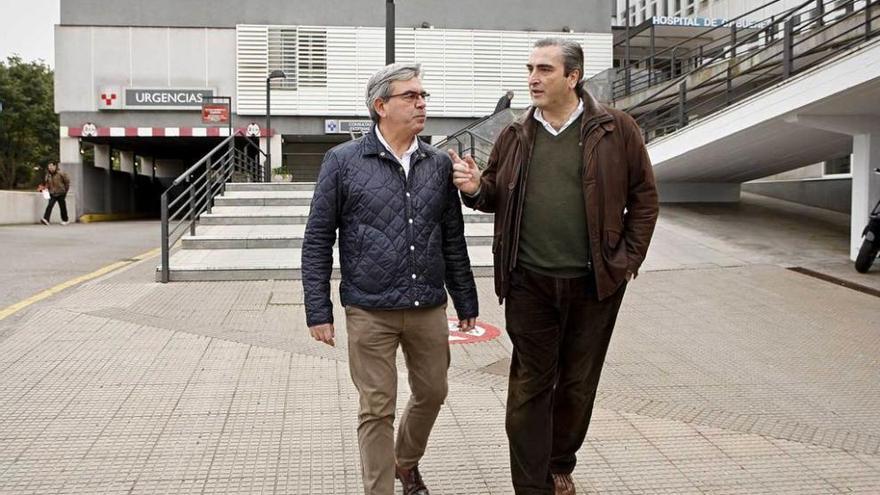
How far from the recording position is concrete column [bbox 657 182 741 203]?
15.9 m

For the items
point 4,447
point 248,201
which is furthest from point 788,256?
point 4,447

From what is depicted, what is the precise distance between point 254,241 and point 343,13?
18.5 metres

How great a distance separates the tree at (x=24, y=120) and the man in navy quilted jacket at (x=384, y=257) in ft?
165

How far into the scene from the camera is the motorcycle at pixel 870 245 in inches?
368

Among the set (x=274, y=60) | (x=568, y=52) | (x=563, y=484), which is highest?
(x=274, y=60)

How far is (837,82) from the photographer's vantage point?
31.4ft

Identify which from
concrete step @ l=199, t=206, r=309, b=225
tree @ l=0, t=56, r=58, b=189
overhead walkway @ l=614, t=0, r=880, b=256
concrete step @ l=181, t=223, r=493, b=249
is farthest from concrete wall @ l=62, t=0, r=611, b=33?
tree @ l=0, t=56, r=58, b=189

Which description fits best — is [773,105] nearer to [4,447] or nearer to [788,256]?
[788,256]

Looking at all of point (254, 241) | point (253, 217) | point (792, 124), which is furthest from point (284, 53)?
point (792, 124)

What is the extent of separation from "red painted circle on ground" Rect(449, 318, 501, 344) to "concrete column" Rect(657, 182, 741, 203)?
9801 mm

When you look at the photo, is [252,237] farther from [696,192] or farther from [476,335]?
[696,192]

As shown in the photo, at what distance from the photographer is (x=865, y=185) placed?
10.5 meters

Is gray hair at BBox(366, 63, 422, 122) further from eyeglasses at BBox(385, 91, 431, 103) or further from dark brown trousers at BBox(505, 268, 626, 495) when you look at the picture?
dark brown trousers at BBox(505, 268, 626, 495)

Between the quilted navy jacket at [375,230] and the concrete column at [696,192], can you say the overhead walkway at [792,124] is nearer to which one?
the concrete column at [696,192]
